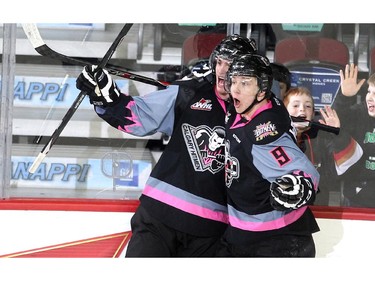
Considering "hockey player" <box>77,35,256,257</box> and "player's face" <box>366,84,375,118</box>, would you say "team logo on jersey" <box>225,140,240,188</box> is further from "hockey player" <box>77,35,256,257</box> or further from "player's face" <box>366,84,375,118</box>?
"player's face" <box>366,84,375,118</box>

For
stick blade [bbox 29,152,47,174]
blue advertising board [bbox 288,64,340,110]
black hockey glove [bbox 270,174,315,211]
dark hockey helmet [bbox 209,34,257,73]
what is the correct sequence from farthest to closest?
1. blue advertising board [bbox 288,64,340,110]
2. stick blade [bbox 29,152,47,174]
3. dark hockey helmet [bbox 209,34,257,73]
4. black hockey glove [bbox 270,174,315,211]

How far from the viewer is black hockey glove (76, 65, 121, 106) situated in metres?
Result: 3.34

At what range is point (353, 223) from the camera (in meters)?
3.81

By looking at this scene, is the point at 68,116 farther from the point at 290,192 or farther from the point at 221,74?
the point at 290,192

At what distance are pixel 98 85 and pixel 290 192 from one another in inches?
27.1

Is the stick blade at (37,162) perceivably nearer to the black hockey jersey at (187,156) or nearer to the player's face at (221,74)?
the black hockey jersey at (187,156)

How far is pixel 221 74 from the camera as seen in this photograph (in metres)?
3.44

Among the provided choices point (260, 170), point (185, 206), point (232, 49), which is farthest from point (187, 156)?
point (232, 49)

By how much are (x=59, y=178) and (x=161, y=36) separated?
681 mm

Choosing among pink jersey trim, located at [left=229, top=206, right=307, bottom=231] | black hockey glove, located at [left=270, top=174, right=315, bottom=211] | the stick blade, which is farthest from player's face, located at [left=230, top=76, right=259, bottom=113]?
the stick blade

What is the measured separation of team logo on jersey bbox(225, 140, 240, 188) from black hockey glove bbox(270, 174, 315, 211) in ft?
0.56
